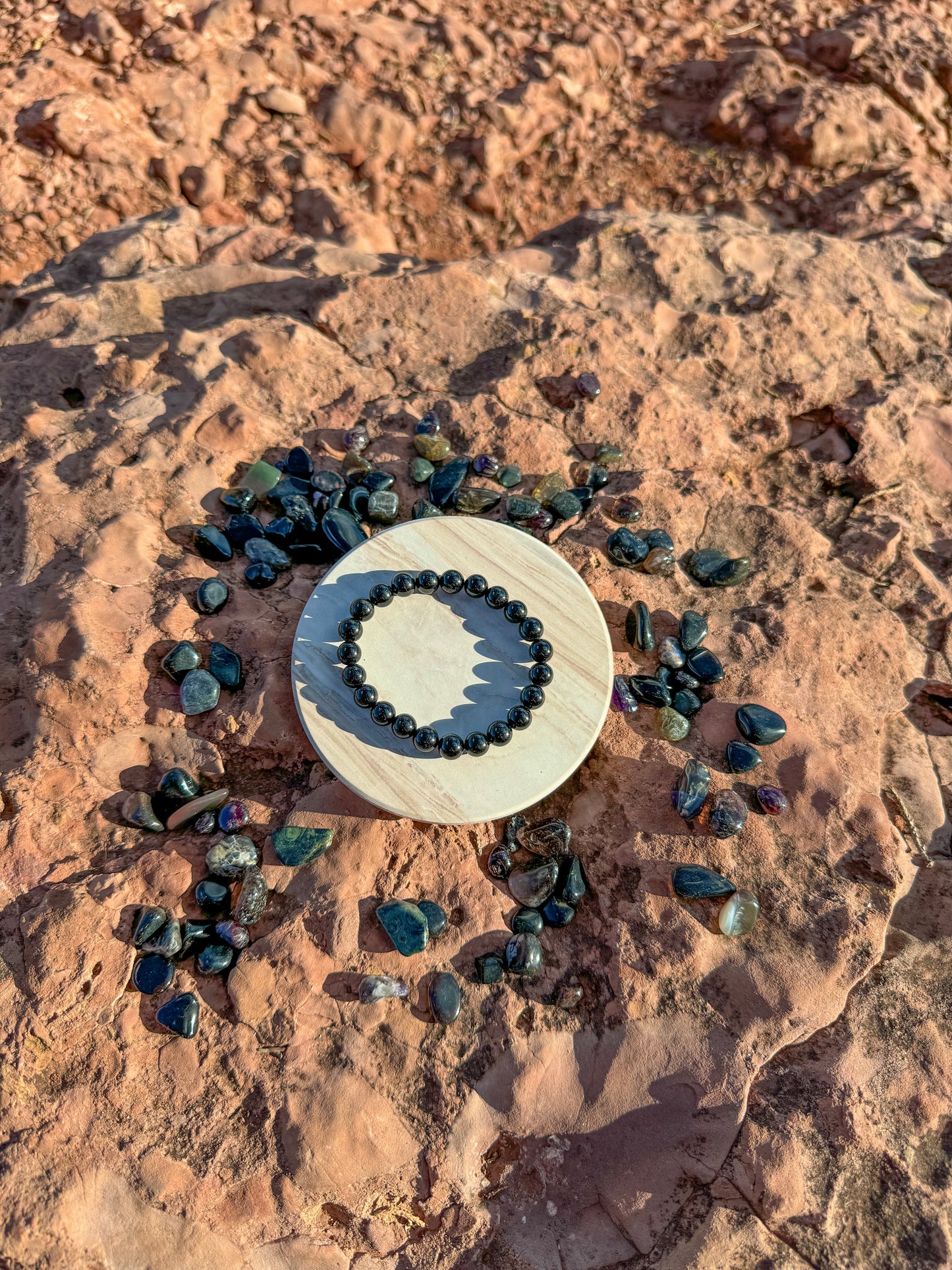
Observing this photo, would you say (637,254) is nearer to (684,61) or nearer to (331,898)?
(684,61)

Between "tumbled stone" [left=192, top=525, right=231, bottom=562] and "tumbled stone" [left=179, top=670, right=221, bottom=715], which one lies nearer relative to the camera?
"tumbled stone" [left=179, top=670, right=221, bottom=715]

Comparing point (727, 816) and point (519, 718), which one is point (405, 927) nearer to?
point (519, 718)

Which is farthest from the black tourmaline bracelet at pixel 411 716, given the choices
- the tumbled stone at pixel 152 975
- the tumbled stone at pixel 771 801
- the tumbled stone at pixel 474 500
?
the tumbled stone at pixel 152 975

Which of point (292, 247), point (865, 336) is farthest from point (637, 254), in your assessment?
point (292, 247)

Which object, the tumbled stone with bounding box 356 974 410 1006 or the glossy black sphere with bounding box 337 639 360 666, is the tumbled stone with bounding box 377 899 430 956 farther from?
the glossy black sphere with bounding box 337 639 360 666

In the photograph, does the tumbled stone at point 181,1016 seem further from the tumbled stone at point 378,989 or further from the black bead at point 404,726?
the black bead at point 404,726

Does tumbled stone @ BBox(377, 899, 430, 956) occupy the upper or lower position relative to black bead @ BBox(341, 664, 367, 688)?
lower

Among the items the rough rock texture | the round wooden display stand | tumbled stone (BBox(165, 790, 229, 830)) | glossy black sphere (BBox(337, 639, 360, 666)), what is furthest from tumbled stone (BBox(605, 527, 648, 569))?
tumbled stone (BBox(165, 790, 229, 830))
